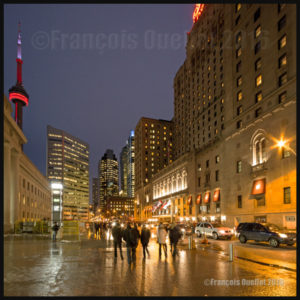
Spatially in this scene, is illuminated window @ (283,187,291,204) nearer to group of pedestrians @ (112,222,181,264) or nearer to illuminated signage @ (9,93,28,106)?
group of pedestrians @ (112,222,181,264)

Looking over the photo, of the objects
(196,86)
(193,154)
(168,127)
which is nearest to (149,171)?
(168,127)

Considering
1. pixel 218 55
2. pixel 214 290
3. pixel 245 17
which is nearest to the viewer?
pixel 214 290

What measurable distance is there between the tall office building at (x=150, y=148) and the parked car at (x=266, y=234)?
4329 inches

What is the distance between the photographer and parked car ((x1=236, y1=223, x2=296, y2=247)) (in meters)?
22.5

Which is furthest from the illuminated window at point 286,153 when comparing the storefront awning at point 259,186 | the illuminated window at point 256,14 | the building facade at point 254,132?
the illuminated window at point 256,14

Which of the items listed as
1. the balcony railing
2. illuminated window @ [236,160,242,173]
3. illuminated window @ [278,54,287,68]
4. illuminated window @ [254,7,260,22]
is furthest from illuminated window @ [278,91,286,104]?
illuminated window @ [254,7,260,22]

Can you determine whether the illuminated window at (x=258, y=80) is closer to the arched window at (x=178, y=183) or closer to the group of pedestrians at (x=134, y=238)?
the group of pedestrians at (x=134, y=238)

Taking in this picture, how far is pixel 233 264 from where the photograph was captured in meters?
14.3

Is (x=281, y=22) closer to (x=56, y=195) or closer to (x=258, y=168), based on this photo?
(x=258, y=168)

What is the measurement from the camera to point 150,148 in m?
141

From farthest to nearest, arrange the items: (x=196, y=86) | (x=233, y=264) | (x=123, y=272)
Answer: (x=196, y=86) < (x=233, y=264) < (x=123, y=272)

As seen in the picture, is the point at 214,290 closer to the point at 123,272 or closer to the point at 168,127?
the point at 123,272

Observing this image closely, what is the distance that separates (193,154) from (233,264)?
57.8 m

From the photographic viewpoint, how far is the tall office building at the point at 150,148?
→ 5492 inches
